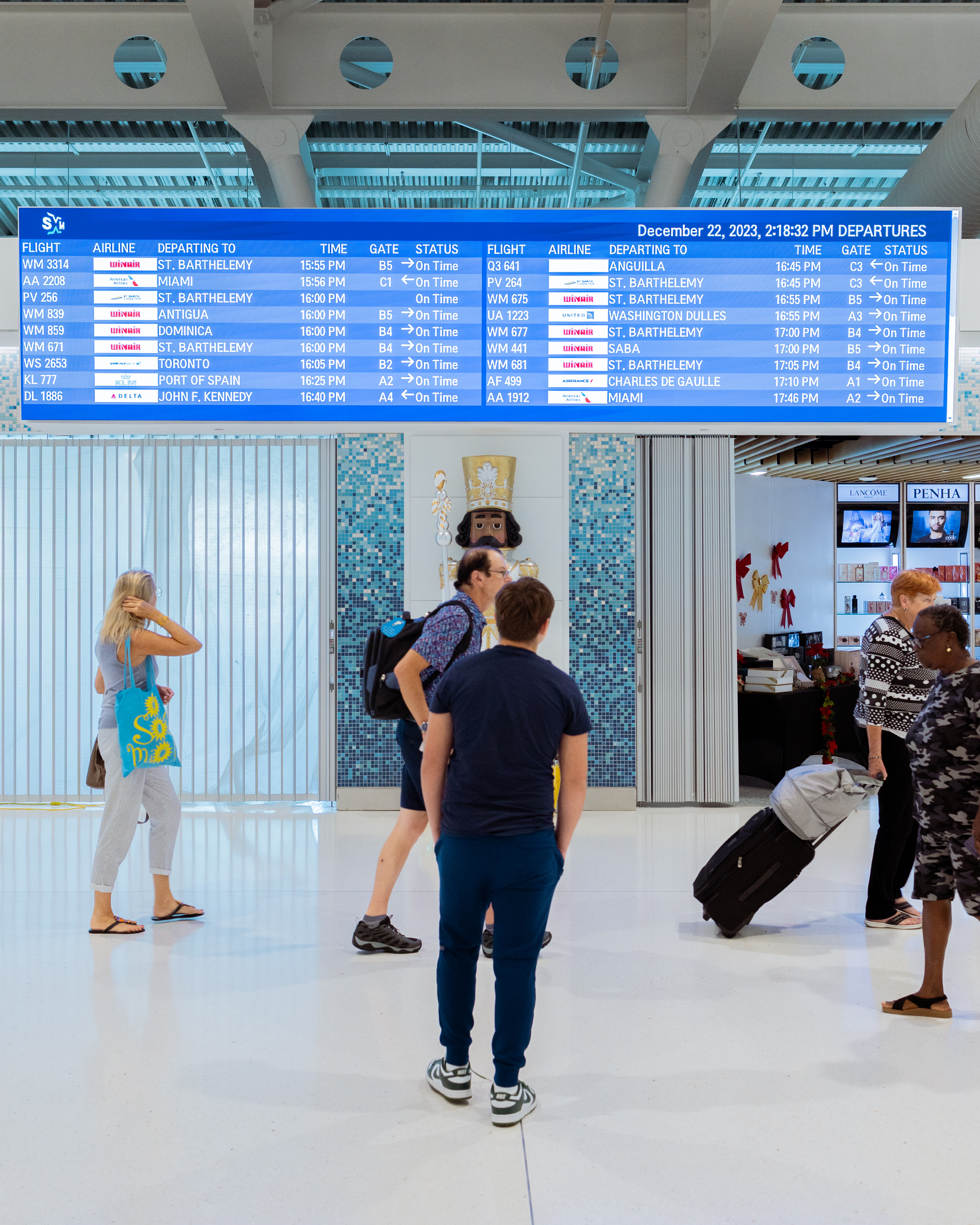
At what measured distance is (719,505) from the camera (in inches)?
257

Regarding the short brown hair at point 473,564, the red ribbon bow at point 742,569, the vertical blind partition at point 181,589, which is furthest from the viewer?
the red ribbon bow at point 742,569

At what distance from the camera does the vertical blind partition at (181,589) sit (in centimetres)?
653

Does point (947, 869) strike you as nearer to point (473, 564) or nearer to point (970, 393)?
point (473, 564)

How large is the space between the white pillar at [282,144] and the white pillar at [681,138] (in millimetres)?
1802

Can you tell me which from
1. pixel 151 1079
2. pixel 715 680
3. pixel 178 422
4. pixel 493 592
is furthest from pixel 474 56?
pixel 151 1079

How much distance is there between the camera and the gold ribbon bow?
847cm

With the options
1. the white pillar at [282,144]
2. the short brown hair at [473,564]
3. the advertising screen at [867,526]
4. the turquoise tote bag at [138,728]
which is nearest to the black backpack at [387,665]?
the short brown hair at [473,564]

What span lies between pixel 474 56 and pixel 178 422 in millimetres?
2605

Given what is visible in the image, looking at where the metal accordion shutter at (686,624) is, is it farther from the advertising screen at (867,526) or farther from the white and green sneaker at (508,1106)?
the white and green sneaker at (508,1106)

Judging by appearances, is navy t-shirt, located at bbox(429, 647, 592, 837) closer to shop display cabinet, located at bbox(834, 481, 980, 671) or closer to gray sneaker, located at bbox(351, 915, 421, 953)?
gray sneaker, located at bbox(351, 915, 421, 953)

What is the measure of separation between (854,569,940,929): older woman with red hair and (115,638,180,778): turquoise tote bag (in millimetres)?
2723

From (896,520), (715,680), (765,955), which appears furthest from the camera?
(896,520)

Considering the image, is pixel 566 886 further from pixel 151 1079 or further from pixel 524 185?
pixel 524 185

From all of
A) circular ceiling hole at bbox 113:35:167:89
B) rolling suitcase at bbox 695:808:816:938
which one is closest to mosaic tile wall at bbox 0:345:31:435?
circular ceiling hole at bbox 113:35:167:89
